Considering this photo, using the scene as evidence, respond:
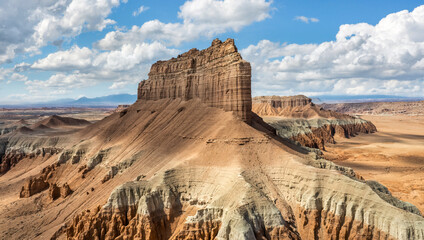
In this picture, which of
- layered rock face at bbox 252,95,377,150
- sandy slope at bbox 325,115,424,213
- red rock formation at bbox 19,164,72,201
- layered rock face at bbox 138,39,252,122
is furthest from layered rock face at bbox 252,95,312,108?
red rock formation at bbox 19,164,72,201

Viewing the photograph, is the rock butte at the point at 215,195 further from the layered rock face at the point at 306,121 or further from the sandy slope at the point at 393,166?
the layered rock face at the point at 306,121

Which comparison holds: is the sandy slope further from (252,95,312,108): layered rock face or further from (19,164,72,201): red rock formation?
(19,164,72,201): red rock formation

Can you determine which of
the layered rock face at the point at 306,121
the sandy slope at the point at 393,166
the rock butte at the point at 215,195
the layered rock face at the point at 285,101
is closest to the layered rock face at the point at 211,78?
the rock butte at the point at 215,195

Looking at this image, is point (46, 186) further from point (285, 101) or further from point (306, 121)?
point (285, 101)

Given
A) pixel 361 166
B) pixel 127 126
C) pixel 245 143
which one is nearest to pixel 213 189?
pixel 245 143

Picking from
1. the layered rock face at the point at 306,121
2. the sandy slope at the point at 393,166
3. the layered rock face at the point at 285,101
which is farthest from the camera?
the layered rock face at the point at 285,101

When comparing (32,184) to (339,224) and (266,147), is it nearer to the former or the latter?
(266,147)
